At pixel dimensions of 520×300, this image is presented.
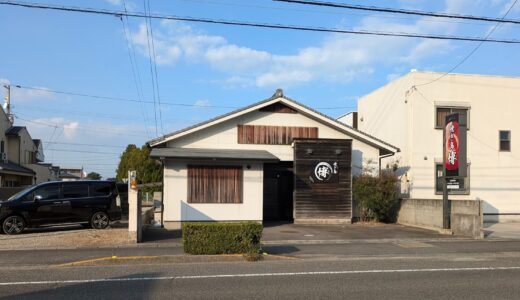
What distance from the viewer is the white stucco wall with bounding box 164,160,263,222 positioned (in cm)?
1928

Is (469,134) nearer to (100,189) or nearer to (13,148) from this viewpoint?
(100,189)

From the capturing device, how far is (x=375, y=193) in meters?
21.2

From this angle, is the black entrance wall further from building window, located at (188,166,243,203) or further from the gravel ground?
the gravel ground

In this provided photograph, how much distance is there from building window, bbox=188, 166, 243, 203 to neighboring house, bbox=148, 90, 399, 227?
4 centimetres

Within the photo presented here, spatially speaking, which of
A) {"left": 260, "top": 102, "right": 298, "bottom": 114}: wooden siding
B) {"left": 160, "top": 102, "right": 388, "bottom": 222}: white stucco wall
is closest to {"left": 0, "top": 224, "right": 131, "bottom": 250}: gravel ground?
{"left": 160, "top": 102, "right": 388, "bottom": 222}: white stucco wall

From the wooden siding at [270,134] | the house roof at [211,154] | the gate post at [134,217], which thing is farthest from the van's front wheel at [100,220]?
the wooden siding at [270,134]

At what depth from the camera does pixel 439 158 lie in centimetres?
2489

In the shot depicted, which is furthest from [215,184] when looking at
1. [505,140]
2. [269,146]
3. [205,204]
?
[505,140]

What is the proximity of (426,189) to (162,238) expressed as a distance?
14441mm

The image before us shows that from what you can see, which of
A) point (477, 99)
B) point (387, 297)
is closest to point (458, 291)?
point (387, 297)

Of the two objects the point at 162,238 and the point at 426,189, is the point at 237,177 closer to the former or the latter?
the point at 162,238

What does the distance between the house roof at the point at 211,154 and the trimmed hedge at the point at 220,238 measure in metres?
7.06

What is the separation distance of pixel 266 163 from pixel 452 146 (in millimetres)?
7764

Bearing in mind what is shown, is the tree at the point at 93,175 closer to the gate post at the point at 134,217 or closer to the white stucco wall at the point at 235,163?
the white stucco wall at the point at 235,163
